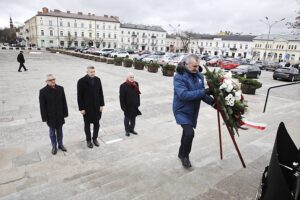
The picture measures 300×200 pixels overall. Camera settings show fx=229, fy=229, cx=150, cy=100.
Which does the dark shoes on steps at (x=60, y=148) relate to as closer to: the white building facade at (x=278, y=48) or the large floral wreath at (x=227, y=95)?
the large floral wreath at (x=227, y=95)

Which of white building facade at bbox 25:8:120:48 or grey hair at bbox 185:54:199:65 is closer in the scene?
grey hair at bbox 185:54:199:65

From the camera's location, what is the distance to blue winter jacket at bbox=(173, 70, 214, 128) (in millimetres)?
3346

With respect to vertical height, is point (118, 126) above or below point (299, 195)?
below

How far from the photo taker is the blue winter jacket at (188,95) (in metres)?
3.35

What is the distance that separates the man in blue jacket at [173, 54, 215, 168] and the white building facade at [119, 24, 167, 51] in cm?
9572

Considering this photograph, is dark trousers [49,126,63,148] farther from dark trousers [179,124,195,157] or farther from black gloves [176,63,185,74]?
black gloves [176,63,185,74]

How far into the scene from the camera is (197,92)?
3309 mm

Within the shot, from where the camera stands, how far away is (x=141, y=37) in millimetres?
101500

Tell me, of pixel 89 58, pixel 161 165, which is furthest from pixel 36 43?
pixel 161 165

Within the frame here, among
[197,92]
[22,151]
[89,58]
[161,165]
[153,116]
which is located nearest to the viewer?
[197,92]

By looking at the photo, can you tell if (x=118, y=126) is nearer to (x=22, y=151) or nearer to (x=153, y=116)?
(x=153, y=116)

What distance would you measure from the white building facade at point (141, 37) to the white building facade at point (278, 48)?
4007 cm

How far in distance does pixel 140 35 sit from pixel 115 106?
317 ft

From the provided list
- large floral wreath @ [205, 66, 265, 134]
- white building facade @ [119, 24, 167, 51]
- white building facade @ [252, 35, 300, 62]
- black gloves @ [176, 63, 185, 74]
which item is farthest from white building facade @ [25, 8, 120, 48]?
large floral wreath @ [205, 66, 265, 134]
